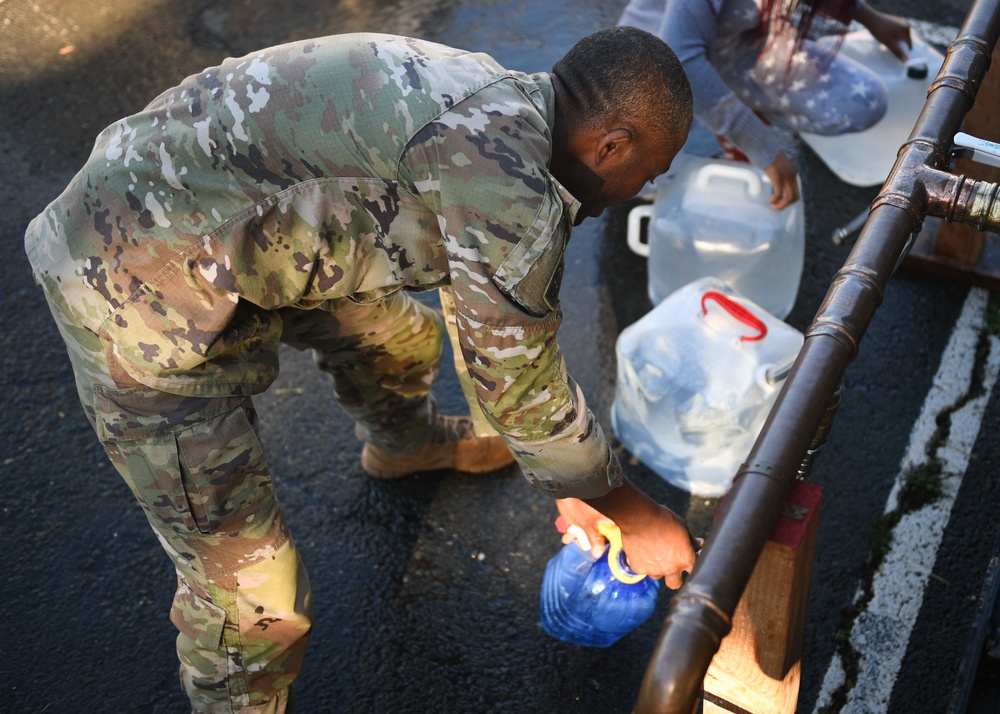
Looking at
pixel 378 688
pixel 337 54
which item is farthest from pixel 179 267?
pixel 378 688

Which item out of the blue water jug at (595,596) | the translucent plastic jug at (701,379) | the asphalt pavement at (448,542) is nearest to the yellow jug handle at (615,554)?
the blue water jug at (595,596)

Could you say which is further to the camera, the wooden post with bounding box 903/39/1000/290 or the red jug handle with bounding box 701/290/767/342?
the wooden post with bounding box 903/39/1000/290

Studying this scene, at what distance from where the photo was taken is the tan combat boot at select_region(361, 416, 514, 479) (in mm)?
2891

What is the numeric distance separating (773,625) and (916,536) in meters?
1.69

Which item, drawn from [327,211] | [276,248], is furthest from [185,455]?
[327,211]

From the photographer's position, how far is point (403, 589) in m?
2.71

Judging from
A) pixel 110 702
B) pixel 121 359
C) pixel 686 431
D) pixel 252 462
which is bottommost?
pixel 110 702

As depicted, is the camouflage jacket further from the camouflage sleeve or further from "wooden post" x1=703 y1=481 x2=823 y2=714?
"wooden post" x1=703 y1=481 x2=823 y2=714

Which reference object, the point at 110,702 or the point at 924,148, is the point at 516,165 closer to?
the point at 924,148

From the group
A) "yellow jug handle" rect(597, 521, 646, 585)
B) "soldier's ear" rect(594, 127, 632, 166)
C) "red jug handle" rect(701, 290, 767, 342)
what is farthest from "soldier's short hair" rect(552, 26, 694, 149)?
"red jug handle" rect(701, 290, 767, 342)

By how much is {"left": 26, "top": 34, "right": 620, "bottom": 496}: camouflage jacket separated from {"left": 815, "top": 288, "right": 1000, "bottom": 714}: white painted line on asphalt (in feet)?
4.07

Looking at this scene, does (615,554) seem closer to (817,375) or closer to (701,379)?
(701,379)

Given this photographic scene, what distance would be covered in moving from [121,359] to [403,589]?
126cm

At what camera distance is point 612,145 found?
1739mm
